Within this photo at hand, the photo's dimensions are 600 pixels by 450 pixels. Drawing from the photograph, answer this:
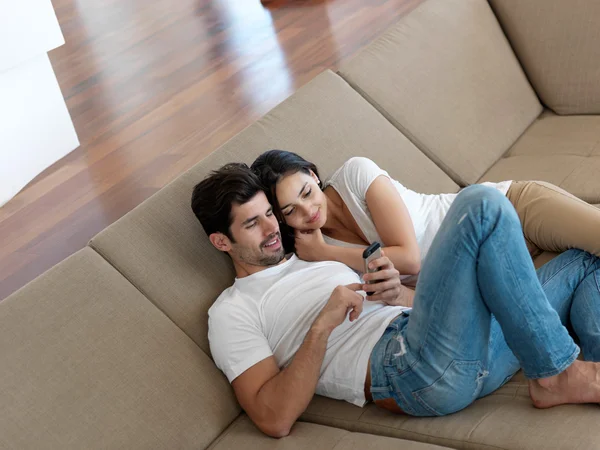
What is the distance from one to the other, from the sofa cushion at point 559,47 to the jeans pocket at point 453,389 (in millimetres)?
1664

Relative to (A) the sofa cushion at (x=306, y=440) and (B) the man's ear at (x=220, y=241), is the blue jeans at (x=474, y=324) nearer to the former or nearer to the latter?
(A) the sofa cushion at (x=306, y=440)

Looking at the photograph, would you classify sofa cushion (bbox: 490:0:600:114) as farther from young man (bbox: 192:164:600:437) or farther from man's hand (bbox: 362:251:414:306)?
man's hand (bbox: 362:251:414:306)

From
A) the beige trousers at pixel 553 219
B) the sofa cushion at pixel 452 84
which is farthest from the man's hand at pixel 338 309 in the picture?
the sofa cushion at pixel 452 84

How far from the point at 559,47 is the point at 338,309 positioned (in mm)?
1759

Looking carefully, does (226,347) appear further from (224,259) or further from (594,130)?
(594,130)

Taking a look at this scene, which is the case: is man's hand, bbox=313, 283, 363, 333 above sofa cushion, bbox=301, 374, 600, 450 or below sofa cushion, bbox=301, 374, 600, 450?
above

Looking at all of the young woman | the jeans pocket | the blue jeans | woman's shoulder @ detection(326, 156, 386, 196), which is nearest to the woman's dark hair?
the young woman

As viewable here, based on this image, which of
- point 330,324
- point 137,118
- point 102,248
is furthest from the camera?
point 137,118

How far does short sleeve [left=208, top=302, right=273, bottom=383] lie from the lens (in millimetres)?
1882

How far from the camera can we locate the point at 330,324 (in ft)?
6.10

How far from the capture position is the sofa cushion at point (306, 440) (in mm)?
1704

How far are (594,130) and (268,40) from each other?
2.98 meters

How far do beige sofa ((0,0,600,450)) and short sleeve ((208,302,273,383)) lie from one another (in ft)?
0.19

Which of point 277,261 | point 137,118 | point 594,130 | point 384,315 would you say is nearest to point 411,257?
point 384,315
